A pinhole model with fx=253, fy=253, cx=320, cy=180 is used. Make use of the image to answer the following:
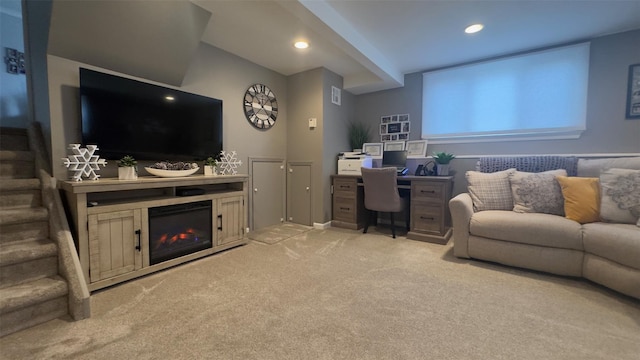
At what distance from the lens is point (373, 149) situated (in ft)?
13.1

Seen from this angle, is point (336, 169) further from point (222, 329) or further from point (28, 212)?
point (28, 212)

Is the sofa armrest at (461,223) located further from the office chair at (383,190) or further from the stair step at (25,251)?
the stair step at (25,251)

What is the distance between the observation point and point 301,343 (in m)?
1.32

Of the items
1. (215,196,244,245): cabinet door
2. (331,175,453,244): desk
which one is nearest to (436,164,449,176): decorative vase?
(331,175,453,244): desk

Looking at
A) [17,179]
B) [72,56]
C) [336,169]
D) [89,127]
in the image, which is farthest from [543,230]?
[17,179]

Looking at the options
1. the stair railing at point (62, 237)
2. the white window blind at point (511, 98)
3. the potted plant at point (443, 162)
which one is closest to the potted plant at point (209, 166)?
the stair railing at point (62, 237)


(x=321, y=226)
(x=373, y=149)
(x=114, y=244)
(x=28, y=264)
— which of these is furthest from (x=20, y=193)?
(x=373, y=149)

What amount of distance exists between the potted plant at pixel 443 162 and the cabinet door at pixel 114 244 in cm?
333

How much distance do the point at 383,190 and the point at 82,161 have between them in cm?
281

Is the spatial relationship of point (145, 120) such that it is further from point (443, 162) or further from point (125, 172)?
point (443, 162)

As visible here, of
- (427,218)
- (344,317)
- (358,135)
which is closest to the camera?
(344,317)

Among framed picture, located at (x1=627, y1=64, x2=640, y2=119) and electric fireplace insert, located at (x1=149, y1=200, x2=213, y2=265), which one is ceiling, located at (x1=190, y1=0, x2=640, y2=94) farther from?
electric fireplace insert, located at (x1=149, y1=200, x2=213, y2=265)

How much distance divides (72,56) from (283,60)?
206cm

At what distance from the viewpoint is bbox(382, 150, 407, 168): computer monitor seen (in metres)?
3.75
